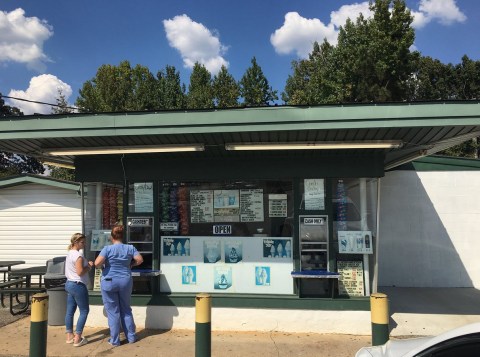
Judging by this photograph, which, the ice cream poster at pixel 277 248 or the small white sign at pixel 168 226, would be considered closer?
the ice cream poster at pixel 277 248

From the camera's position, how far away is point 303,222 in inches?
266

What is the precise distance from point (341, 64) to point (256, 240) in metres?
22.2

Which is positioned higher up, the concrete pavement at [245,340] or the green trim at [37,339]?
the green trim at [37,339]

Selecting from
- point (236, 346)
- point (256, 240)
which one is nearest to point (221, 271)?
point (256, 240)

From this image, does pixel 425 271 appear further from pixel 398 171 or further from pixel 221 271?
pixel 221 271

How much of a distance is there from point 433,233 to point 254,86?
28163mm

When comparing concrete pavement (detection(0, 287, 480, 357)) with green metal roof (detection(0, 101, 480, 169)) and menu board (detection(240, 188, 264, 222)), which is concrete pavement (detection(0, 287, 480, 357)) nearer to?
menu board (detection(240, 188, 264, 222))

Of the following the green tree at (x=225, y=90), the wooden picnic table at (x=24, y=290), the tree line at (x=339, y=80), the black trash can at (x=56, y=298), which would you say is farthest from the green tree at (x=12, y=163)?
the black trash can at (x=56, y=298)

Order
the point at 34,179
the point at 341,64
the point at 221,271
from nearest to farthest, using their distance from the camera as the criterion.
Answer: the point at 221,271 < the point at 34,179 < the point at 341,64

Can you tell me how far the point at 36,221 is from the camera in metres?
11.1

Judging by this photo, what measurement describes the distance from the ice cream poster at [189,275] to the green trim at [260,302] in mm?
234

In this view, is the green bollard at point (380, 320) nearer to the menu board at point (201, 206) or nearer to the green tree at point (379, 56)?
the menu board at point (201, 206)

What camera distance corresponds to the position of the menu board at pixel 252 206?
7023 mm

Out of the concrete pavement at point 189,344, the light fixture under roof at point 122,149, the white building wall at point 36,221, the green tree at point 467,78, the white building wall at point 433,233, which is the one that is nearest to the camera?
the concrete pavement at point 189,344
